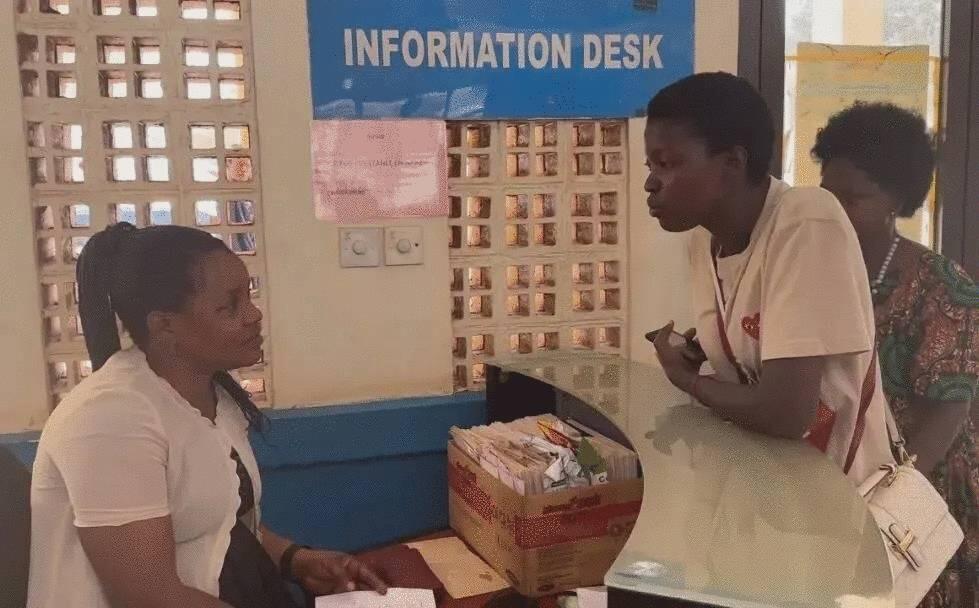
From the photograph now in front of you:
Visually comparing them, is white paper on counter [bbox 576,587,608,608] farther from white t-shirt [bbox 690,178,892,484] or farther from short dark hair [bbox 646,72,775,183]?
short dark hair [bbox 646,72,775,183]

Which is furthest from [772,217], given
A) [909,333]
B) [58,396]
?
[58,396]

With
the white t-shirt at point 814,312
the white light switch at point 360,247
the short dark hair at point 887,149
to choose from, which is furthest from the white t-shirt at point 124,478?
the short dark hair at point 887,149

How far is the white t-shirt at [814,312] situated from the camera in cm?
122

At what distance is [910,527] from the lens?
1.25 m

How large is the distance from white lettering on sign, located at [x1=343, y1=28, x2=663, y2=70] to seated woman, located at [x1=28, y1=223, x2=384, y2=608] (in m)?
0.83

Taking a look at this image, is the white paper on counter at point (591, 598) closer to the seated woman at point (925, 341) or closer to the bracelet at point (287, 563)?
the bracelet at point (287, 563)

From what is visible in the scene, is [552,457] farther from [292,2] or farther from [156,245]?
[292,2]

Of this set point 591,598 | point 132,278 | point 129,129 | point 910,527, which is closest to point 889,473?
point 910,527

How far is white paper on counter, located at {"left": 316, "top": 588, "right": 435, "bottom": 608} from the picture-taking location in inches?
61.7

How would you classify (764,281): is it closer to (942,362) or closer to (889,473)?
(889,473)

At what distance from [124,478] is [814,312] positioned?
101 cm

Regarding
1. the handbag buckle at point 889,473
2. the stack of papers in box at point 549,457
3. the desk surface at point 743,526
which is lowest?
the stack of papers in box at point 549,457

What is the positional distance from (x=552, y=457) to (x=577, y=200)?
0.84m

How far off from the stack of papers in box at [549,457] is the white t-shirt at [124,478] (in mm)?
533
